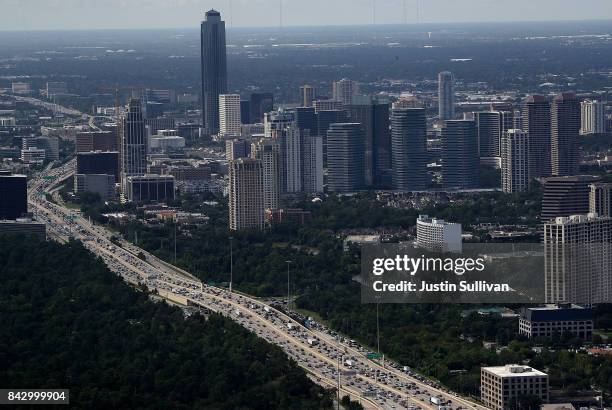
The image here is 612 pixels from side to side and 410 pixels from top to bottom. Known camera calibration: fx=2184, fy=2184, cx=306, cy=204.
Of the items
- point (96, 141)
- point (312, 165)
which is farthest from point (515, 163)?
point (96, 141)

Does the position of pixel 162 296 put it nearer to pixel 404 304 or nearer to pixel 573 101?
pixel 404 304

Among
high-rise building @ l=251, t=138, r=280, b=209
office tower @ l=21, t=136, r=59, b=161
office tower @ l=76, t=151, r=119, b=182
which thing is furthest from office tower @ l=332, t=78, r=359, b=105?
high-rise building @ l=251, t=138, r=280, b=209

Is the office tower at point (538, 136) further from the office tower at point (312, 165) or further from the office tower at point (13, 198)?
the office tower at point (13, 198)

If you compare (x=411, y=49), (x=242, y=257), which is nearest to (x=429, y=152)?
(x=242, y=257)

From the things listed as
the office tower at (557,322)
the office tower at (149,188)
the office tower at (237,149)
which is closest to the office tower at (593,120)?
the office tower at (237,149)

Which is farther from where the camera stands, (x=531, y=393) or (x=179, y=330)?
(x=179, y=330)

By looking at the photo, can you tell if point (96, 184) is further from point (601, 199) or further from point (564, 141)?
point (601, 199)
